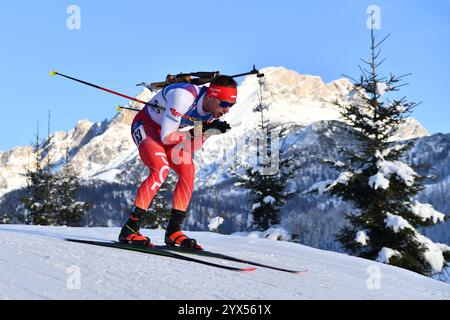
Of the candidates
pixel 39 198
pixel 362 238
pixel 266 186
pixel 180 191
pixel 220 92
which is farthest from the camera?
pixel 39 198

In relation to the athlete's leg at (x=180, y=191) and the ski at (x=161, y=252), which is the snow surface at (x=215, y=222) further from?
the ski at (x=161, y=252)

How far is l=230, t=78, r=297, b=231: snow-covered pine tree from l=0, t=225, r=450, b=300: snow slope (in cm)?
1462

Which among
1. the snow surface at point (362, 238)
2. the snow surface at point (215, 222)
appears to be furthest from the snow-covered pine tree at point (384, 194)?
the snow surface at point (215, 222)

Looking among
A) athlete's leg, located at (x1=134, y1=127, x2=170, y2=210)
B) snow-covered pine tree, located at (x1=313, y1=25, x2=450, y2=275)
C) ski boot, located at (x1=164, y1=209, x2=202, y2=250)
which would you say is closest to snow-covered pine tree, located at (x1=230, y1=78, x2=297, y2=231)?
snow-covered pine tree, located at (x1=313, y1=25, x2=450, y2=275)

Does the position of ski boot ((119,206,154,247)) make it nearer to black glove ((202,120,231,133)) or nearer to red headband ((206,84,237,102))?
black glove ((202,120,231,133))

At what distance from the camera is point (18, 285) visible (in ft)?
11.6

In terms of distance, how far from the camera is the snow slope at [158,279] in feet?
12.0

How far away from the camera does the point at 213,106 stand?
5.93m

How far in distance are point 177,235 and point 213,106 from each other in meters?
1.65

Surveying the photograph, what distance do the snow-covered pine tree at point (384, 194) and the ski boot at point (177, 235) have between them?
9.11 metres

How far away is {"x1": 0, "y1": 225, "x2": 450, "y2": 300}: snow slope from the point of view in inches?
144

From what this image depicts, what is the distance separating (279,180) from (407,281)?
15.6 metres

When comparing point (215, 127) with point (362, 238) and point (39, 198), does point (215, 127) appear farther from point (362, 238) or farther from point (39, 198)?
point (39, 198)

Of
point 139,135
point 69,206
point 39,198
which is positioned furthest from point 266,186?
point 139,135
